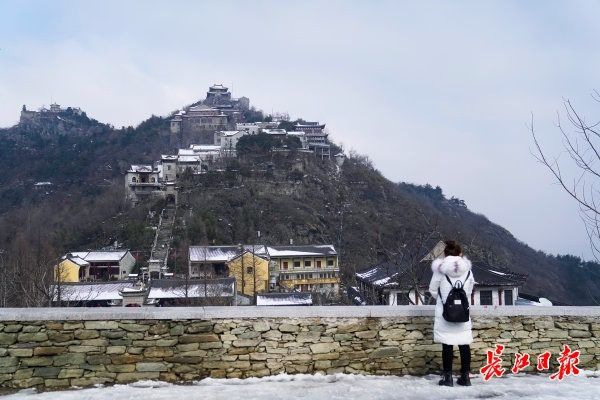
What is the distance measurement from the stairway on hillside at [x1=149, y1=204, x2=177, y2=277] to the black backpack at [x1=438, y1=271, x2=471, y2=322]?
29005 millimetres

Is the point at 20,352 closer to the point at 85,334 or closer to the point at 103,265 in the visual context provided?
the point at 85,334

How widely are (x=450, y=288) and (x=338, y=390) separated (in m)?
1.16

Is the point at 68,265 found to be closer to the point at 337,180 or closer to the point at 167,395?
the point at 167,395

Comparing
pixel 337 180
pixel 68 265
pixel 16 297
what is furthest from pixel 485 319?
pixel 337 180

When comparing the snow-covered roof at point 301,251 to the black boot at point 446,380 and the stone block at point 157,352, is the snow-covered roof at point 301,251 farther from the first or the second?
the black boot at point 446,380

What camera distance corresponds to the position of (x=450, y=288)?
11.7 feet

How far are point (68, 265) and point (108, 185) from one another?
107 ft

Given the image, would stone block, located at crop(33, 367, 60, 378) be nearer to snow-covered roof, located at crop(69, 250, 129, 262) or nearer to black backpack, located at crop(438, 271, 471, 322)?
black backpack, located at crop(438, 271, 471, 322)

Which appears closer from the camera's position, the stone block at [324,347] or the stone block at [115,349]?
the stone block at [115,349]

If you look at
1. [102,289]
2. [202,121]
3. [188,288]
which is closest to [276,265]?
[188,288]

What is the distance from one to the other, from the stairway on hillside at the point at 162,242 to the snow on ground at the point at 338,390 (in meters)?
28.1

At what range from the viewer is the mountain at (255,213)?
3709 centimetres

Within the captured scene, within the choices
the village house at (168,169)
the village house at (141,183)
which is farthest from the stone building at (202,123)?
the village house at (141,183)

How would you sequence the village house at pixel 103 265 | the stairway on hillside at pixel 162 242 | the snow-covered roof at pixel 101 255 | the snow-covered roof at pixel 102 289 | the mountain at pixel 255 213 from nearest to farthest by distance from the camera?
the snow-covered roof at pixel 102 289, the village house at pixel 103 265, the stairway on hillside at pixel 162 242, the snow-covered roof at pixel 101 255, the mountain at pixel 255 213
